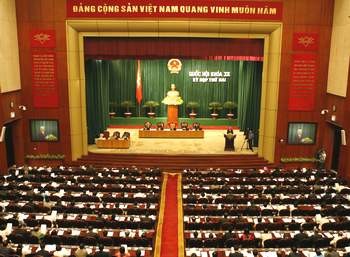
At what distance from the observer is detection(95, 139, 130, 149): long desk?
24922 millimetres

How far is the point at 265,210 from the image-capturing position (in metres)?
14.8

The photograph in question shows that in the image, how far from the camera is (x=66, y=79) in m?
23.0

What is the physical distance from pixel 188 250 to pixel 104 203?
484 centimetres

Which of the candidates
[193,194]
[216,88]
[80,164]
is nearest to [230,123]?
[216,88]

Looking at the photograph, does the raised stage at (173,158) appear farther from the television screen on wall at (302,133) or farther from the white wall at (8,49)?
the white wall at (8,49)

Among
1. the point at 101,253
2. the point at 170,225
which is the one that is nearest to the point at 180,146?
the point at 170,225

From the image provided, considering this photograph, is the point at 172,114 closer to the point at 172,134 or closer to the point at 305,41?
the point at 172,134

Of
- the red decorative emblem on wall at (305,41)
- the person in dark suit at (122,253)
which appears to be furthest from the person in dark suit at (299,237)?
the red decorative emblem on wall at (305,41)

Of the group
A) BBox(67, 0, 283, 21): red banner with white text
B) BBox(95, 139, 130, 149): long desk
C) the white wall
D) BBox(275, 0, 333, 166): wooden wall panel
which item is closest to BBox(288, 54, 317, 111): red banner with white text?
BBox(275, 0, 333, 166): wooden wall panel

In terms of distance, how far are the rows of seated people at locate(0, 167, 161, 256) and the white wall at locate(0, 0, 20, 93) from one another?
470 cm

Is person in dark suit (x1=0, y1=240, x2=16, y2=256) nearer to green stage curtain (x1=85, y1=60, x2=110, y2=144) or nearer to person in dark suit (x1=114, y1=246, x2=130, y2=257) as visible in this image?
person in dark suit (x1=114, y1=246, x2=130, y2=257)

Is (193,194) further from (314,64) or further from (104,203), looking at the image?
(314,64)

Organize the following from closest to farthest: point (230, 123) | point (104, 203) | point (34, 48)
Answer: point (104, 203)
point (34, 48)
point (230, 123)

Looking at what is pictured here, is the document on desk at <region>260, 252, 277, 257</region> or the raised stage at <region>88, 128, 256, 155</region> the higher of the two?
the raised stage at <region>88, 128, 256, 155</region>
